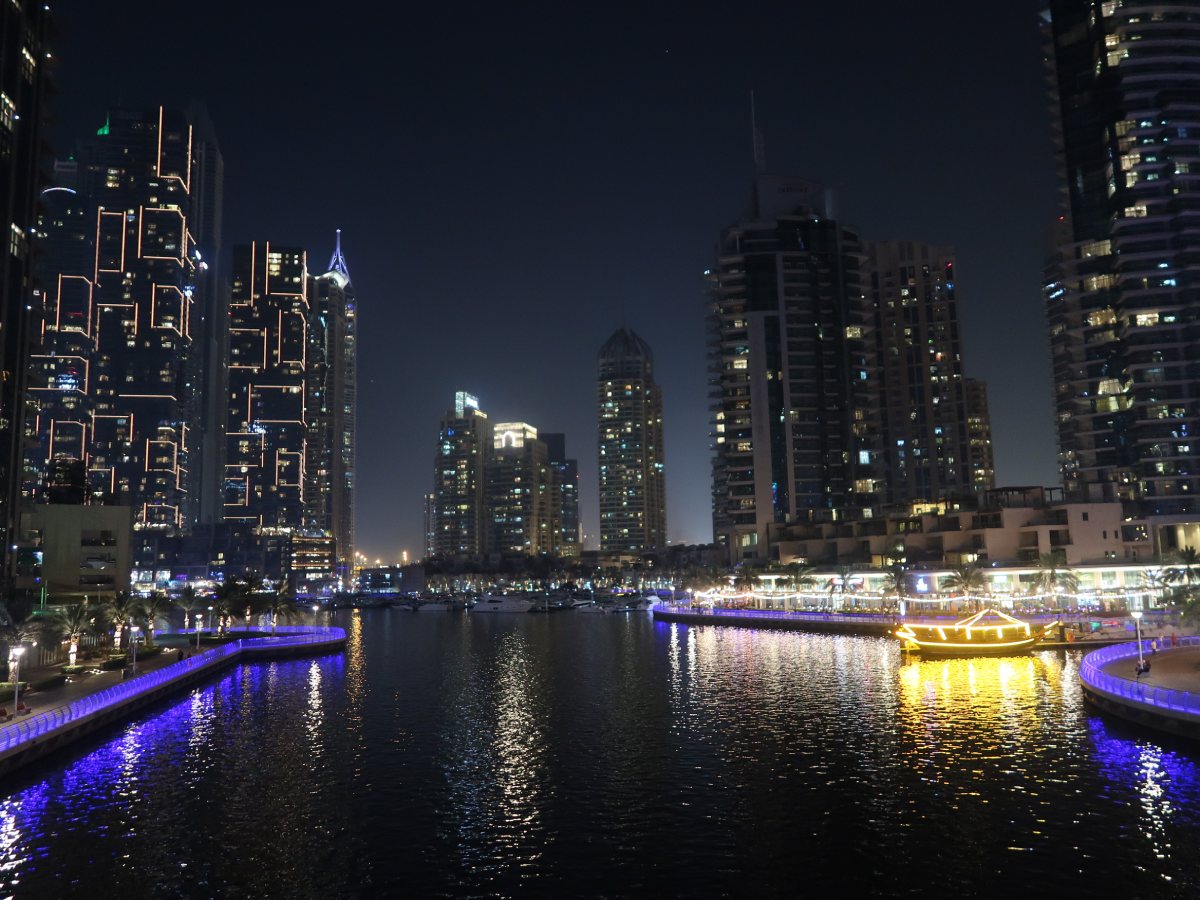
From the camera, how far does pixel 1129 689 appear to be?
5284cm

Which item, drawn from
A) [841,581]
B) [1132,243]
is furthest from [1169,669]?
[1132,243]

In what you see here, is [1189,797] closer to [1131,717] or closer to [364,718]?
[1131,717]

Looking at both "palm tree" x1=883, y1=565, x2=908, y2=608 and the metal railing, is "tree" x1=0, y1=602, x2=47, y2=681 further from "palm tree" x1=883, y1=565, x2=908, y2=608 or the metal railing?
"palm tree" x1=883, y1=565, x2=908, y2=608

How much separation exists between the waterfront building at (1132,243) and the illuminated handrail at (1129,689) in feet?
279

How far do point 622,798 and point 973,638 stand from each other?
61.3m

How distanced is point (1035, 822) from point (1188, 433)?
147989mm

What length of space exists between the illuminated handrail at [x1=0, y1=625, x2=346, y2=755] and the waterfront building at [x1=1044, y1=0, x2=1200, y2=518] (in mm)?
125624

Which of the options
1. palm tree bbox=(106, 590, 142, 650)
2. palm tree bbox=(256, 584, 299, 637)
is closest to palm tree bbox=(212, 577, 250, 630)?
palm tree bbox=(256, 584, 299, 637)

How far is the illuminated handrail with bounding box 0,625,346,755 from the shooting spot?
153 ft

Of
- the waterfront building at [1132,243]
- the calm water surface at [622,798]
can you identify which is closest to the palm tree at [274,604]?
the calm water surface at [622,798]

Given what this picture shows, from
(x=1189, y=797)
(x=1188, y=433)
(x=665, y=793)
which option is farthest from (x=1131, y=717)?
(x=1188, y=433)

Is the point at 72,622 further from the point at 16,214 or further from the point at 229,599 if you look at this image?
the point at 16,214

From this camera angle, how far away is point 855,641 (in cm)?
11056

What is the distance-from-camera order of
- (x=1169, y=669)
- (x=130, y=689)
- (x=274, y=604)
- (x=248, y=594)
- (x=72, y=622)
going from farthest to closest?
(x=274, y=604) → (x=248, y=594) → (x=72, y=622) → (x=130, y=689) → (x=1169, y=669)
